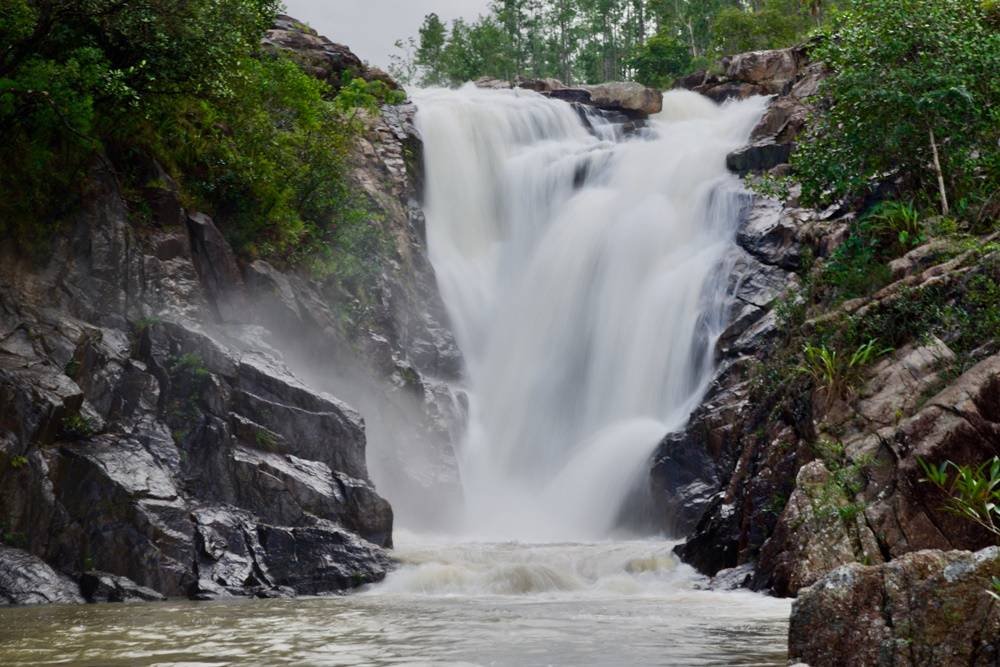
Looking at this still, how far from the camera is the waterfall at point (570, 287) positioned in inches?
884

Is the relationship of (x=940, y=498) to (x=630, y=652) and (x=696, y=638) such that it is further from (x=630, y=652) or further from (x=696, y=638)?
(x=630, y=652)

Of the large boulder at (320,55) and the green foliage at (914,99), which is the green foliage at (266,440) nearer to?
the green foliage at (914,99)

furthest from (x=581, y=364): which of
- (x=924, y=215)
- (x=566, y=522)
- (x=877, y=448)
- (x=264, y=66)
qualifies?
(x=877, y=448)

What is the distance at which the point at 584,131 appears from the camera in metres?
36.6

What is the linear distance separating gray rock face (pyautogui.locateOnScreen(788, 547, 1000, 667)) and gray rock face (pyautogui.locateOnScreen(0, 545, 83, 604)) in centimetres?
1015

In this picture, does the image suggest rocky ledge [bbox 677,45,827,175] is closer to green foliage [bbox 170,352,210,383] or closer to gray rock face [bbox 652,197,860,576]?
gray rock face [bbox 652,197,860,576]

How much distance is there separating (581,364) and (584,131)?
1437 centimetres

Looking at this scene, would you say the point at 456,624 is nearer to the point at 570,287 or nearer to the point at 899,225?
the point at 899,225

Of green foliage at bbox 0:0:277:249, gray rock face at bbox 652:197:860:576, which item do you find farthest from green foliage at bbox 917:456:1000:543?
green foliage at bbox 0:0:277:249

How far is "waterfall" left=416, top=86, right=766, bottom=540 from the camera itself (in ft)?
73.7

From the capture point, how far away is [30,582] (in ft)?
41.1

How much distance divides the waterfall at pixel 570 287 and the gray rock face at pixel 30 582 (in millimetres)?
10153

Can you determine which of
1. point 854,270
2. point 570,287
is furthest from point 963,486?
point 570,287

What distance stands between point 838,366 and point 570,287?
44.8ft
